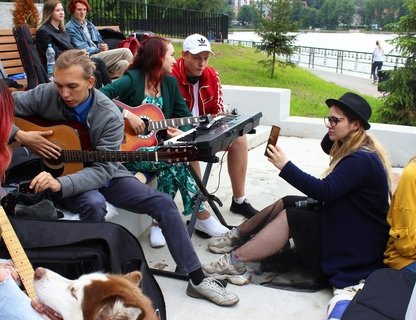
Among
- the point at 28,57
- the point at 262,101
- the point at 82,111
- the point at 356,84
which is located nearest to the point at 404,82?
the point at 262,101

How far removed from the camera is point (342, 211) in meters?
3.23

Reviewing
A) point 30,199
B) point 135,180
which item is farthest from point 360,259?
point 30,199

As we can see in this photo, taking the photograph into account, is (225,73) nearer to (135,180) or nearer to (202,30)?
(202,30)

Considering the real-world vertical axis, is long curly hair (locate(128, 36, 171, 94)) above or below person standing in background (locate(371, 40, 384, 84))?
above

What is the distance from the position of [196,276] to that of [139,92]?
5.50 feet

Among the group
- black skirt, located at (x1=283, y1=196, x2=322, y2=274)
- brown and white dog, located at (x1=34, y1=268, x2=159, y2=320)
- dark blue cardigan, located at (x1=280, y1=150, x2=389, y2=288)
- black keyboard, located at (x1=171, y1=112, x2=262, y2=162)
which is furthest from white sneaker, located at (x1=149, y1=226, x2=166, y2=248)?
brown and white dog, located at (x1=34, y1=268, x2=159, y2=320)

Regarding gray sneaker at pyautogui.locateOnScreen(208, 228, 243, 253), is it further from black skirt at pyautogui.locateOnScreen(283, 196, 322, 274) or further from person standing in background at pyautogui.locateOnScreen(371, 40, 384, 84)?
person standing in background at pyautogui.locateOnScreen(371, 40, 384, 84)

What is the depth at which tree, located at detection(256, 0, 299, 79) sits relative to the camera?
44.2ft

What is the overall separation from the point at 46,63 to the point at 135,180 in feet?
11.1

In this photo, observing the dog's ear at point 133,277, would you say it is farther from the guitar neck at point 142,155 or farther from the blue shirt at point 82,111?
the blue shirt at point 82,111

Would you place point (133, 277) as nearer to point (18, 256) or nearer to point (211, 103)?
point (18, 256)

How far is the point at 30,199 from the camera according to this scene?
2734 millimetres

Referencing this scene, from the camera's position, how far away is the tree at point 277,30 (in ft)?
44.2

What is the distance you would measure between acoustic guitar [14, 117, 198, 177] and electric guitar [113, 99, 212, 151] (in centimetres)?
73
